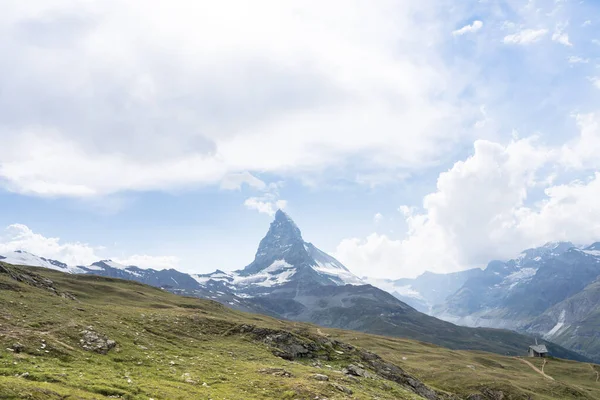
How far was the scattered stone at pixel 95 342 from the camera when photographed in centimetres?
3810

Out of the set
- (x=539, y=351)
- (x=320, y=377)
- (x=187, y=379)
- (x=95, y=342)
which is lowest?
(x=539, y=351)

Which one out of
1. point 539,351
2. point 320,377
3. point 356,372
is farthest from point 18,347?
point 539,351

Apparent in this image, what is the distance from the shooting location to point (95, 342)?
3931cm

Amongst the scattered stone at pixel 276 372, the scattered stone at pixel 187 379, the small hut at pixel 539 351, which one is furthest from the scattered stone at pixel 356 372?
the small hut at pixel 539 351

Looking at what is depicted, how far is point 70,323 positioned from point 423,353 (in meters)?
109

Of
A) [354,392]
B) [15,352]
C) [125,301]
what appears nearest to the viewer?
[15,352]

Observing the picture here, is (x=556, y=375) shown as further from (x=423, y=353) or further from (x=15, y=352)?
(x=15, y=352)

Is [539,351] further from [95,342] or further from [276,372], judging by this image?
[95,342]

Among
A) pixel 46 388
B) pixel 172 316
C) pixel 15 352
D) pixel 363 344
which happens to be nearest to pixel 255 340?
pixel 172 316

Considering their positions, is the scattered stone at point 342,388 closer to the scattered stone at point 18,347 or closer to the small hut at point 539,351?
the scattered stone at point 18,347

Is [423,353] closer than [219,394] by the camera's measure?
No

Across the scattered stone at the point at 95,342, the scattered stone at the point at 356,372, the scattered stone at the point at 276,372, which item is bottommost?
the scattered stone at the point at 356,372

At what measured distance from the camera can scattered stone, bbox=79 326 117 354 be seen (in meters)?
38.1

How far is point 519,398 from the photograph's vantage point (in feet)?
260
